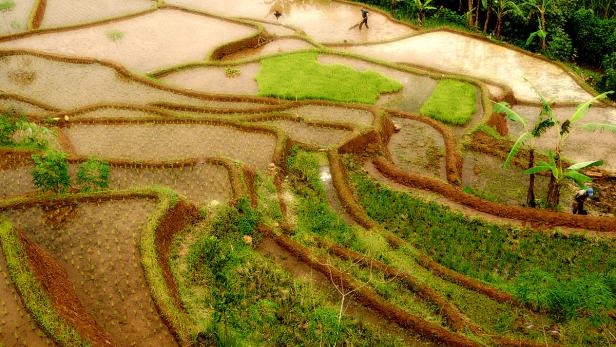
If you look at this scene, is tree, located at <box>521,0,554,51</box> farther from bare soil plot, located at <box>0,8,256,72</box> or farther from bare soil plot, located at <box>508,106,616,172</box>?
bare soil plot, located at <box>0,8,256,72</box>

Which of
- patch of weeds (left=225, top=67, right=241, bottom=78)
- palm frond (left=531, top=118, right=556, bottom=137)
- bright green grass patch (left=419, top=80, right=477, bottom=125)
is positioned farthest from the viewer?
patch of weeds (left=225, top=67, right=241, bottom=78)

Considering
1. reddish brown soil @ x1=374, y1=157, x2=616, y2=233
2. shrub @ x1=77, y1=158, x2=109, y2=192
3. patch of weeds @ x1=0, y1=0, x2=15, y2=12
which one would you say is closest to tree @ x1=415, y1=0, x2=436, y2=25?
reddish brown soil @ x1=374, y1=157, x2=616, y2=233

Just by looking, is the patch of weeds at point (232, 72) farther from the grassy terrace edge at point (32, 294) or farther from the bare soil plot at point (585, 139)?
the grassy terrace edge at point (32, 294)

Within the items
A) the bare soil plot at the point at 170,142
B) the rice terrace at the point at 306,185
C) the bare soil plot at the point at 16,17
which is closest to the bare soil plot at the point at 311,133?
the rice terrace at the point at 306,185

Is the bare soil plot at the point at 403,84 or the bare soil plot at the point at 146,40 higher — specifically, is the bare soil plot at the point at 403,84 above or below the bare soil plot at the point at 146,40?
below

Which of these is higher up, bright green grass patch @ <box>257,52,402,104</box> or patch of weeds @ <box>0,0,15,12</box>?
patch of weeds @ <box>0,0,15,12</box>

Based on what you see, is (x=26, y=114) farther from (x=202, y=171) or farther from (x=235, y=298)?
(x=235, y=298)
